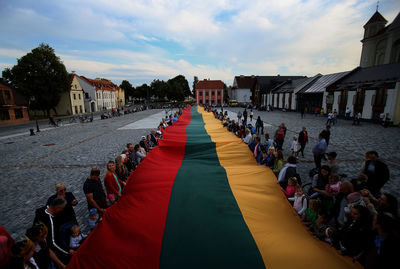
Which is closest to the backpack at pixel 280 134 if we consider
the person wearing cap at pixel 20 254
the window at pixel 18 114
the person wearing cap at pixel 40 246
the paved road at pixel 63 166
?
the paved road at pixel 63 166

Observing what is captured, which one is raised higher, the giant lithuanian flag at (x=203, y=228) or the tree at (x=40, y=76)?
the tree at (x=40, y=76)

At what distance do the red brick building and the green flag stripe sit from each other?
76.9m

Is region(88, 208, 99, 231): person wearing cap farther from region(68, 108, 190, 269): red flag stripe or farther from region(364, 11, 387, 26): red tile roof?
region(364, 11, 387, 26): red tile roof

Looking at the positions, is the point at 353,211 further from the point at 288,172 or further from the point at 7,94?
the point at 7,94

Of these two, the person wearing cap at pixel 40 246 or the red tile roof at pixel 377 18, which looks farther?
the red tile roof at pixel 377 18

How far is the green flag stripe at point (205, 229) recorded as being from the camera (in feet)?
10.9

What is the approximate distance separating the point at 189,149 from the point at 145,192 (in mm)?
4473

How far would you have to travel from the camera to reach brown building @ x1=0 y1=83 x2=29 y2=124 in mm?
34594

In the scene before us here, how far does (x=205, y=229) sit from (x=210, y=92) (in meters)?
79.9

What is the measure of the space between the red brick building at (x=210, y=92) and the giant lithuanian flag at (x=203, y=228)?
7665cm

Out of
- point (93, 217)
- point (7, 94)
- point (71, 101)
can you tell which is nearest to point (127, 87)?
point (71, 101)

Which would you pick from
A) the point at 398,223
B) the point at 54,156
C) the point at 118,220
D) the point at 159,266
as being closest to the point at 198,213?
the point at 159,266

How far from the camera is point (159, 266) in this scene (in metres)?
3.24

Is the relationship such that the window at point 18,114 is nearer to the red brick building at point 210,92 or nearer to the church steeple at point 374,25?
the red brick building at point 210,92
